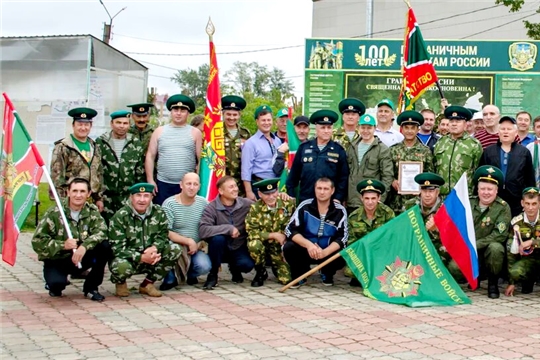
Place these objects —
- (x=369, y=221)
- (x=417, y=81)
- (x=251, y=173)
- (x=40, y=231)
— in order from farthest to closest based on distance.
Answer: (x=417, y=81) < (x=251, y=173) < (x=369, y=221) < (x=40, y=231)

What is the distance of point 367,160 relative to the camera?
347 inches

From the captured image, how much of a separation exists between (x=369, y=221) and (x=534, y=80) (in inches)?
227

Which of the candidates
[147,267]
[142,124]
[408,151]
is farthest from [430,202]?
[142,124]

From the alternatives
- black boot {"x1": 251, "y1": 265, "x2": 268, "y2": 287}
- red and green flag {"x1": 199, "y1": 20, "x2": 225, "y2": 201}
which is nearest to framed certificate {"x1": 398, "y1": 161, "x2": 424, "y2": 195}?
black boot {"x1": 251, "y1": 265, "x2": 268, "y2": 287}

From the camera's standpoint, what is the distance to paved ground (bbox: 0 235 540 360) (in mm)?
5777

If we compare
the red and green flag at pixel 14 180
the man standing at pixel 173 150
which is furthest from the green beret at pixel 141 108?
the red and green flag at pixel 14 180

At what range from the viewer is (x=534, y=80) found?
1278 centimetres

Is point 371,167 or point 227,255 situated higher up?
point 371,167

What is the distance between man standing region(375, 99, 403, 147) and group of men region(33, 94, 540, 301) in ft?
0.06

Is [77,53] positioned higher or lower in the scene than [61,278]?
higher

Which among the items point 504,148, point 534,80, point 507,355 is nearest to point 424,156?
point 504,148

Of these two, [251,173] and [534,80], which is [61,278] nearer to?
[251,173]

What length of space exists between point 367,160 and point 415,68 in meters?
2.15

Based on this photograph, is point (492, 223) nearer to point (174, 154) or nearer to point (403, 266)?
point (403, 266)
